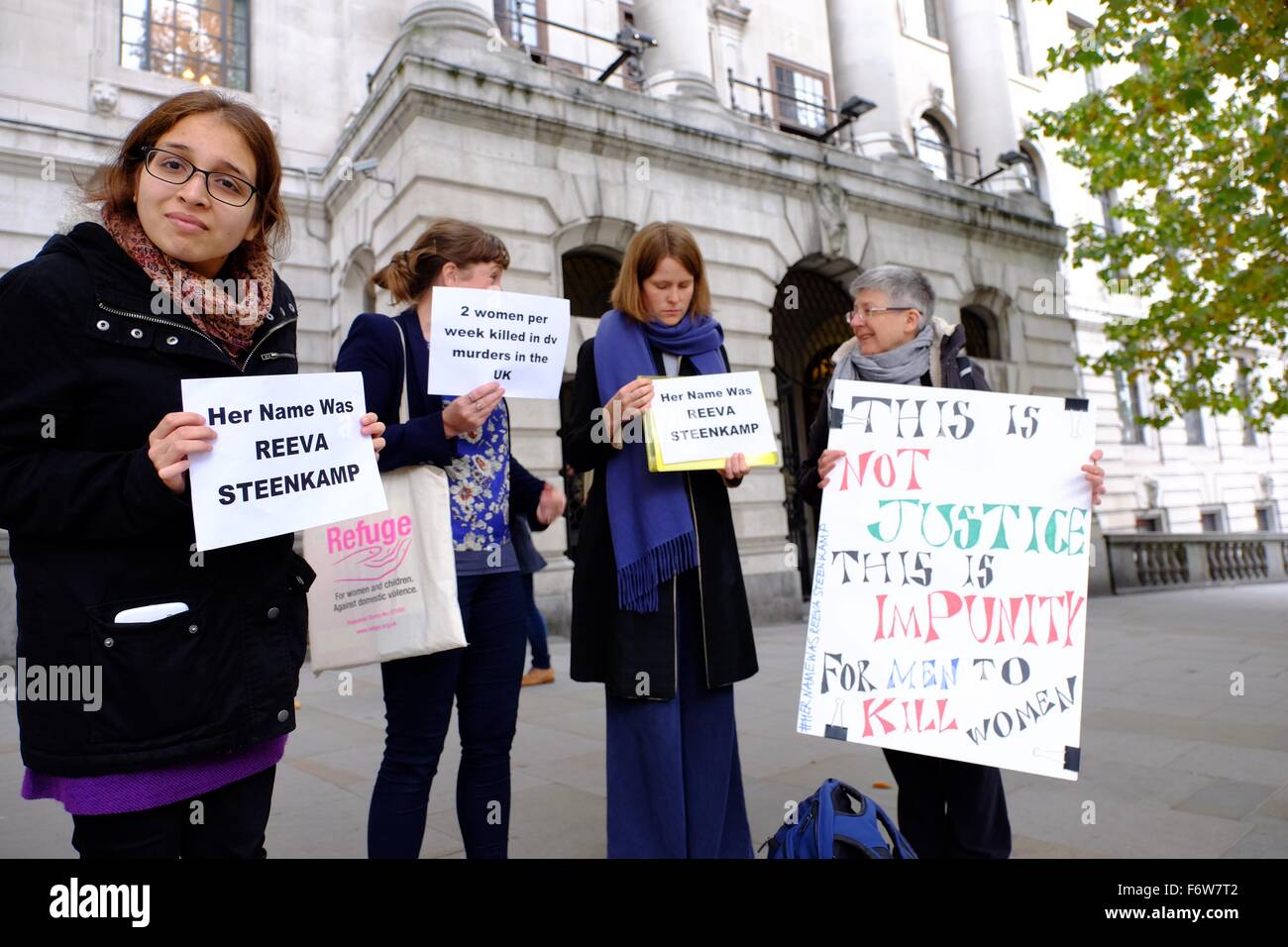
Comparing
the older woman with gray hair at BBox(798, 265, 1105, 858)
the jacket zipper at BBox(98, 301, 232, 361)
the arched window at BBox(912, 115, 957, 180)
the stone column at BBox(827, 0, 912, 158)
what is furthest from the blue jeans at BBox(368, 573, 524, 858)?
the arched window at BBox(912, 115, 957, 180)

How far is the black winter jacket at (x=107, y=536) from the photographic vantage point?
1.48 meters

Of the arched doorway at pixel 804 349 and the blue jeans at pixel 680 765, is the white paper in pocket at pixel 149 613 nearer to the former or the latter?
the blue jeans at pixel 680 765

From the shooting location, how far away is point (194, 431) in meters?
1.57

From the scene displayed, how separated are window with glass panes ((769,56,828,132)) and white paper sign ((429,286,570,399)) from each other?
17852 millimetres

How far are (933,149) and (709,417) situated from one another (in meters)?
21.9

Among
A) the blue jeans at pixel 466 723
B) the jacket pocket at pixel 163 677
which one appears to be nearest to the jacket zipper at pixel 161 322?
the jacket pocket at pixel 163 677

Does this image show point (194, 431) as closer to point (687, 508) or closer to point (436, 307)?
point (436, 307)

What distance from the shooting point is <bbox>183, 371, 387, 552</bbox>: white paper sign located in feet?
5.35

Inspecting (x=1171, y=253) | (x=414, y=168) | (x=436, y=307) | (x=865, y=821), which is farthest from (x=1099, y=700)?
(x=1171, y=253)

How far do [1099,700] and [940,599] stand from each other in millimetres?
4451

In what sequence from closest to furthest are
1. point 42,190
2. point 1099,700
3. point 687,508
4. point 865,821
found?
1. point 865,821
2. point 687,508
3. point 1099,700
4. point 42,190

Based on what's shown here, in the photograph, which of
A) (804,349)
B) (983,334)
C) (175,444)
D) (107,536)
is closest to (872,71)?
(804,349)

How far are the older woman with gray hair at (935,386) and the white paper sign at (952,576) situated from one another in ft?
0.41

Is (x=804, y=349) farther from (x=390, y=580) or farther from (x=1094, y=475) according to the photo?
(x=390, y=580)
